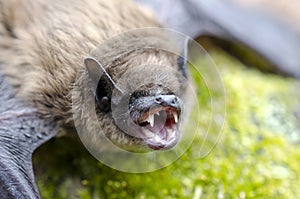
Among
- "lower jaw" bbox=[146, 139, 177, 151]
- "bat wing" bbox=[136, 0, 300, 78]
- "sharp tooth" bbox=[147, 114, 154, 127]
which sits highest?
"bat wing" bbox=[136, 0, 300, 78]

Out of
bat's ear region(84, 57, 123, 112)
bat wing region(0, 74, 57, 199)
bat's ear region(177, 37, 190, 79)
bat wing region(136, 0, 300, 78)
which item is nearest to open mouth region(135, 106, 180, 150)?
bat's ear region(84, 57, 123, 112)

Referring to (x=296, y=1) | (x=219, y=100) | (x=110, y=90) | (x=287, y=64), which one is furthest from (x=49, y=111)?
(x=296, y=1)

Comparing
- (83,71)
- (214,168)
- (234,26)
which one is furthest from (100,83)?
(234,26)

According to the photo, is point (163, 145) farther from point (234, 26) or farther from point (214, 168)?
point (234, 26)

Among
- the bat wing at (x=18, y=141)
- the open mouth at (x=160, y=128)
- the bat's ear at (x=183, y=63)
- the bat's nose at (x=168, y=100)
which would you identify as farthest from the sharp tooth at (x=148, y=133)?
the bat wing at (x=18, y=141)

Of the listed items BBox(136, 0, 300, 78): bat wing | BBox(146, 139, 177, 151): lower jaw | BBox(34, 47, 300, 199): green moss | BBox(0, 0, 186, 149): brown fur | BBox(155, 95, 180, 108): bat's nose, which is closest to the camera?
BBox(155, 95, 180, 108): bat's nose

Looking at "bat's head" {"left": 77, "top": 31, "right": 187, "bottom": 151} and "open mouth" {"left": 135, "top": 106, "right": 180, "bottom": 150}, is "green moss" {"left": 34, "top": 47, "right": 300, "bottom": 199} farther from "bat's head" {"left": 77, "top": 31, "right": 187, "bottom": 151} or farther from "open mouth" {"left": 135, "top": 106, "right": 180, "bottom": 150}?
"open mouth" {"left": 135, "top": 106, "right": 180, "bottom": 150}
